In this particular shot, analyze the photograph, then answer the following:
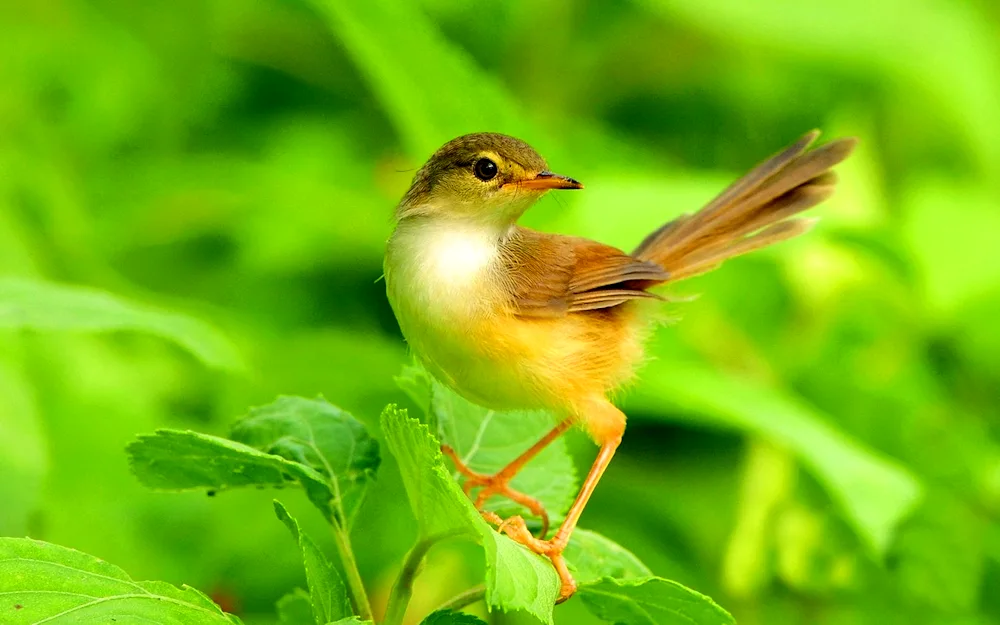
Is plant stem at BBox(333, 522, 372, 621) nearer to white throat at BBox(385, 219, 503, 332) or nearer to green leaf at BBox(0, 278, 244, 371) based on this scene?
white throat at BBox(385, 219, 503, 332)

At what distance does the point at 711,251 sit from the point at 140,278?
257 cm

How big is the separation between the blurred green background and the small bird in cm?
57

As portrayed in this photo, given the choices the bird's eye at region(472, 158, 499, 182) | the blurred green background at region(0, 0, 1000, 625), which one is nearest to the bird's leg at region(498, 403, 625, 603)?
the bird's eye at region(472, 158, 499, 182)

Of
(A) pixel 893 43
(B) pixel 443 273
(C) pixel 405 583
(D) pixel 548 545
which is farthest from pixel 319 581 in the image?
(A) pixel 893 43

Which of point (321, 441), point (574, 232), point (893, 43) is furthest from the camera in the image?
point (893, 43)

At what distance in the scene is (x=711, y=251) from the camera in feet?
9.49

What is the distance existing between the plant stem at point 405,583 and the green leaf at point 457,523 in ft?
0.05

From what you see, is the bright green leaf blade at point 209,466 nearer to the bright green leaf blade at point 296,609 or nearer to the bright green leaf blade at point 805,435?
the bright green leaf blade at point 296,609

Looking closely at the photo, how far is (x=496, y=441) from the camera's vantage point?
2.20 metres

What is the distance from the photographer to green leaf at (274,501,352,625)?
1587 millimetres

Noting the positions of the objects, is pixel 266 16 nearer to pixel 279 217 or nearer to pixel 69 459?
pixel 279 217

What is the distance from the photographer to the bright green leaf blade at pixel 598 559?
6.40ft

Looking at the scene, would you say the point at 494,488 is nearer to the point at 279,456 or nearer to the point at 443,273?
the point at 443,273

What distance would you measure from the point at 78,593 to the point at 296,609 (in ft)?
1.86
